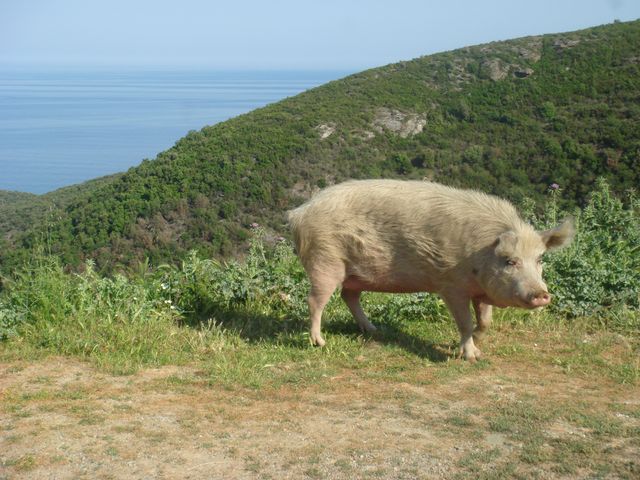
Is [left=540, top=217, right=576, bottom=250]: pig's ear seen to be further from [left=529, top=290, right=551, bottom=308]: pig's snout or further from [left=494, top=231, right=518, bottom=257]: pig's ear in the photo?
[left=529, top=290, right=551, bottom=308]: pig's snout

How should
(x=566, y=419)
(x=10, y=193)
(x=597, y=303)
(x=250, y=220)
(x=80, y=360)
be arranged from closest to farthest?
(x=566, y=419)
(x=80, y=360)
(x=597, y=303)
(x=250, y=220)
(x=10, y=193)

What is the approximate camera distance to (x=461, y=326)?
5871 millimetres

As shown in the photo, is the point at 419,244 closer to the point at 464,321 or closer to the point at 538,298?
the point at 464,321

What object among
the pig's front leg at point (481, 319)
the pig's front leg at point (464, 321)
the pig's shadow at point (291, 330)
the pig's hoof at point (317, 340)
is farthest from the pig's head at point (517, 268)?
the pig's hoof at point (317, 340)

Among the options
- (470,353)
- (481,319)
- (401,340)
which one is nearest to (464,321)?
(470,353)

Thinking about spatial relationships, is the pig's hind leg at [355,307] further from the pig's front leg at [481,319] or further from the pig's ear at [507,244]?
the pig's ear at [507,244]

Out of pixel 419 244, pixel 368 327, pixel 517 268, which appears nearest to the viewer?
pixel 517 268

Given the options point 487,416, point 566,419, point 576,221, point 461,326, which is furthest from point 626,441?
point 576,221

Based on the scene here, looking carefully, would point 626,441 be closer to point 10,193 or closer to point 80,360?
point 80,360

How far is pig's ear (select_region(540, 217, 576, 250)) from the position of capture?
5773 mm

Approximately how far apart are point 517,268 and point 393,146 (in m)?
27.0

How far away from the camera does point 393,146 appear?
3231cm

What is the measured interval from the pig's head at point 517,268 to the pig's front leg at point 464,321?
0.70 ft

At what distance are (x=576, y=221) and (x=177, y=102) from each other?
407 feet
